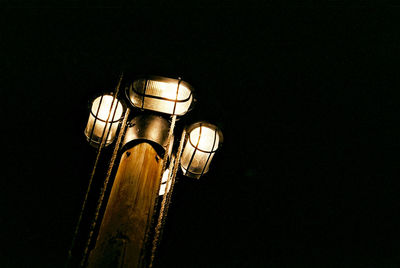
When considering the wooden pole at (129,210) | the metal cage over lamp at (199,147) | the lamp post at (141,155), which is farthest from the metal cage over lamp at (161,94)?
the wooden pole at (129,210)

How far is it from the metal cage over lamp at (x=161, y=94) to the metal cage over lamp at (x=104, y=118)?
0.19 m

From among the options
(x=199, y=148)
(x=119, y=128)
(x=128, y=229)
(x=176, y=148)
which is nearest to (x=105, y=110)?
(x=119, y=128)

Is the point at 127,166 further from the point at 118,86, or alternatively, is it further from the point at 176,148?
the point at 118,86

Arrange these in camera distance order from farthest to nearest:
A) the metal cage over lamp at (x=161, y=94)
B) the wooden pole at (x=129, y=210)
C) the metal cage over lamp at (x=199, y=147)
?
the metal cage over lamp at (x=199, y=147) < the metal cage over lamp at (x=161, y=94) < the wooden pole at (x=129, y=210)

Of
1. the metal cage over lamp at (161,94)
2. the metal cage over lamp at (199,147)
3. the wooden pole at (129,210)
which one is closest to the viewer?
the wooden pole at (129,210)

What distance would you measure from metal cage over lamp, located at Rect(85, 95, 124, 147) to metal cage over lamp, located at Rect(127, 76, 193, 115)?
0.19 m

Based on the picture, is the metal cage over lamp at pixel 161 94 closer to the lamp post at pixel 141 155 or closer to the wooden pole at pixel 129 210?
the lamp post at pixel 141 155

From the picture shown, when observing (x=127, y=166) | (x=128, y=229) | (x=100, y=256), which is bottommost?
(x=100, y=256)

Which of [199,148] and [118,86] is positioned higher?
[118,86]

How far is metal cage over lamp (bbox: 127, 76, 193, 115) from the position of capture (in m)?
3.00

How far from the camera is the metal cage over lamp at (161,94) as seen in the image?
118 inches

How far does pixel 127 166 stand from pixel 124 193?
0.30m

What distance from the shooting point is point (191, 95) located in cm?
307

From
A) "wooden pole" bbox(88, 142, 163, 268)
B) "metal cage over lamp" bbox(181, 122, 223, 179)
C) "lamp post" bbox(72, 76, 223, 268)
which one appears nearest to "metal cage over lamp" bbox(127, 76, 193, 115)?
"lamp post" bbox(72, 76, 223, 268)
